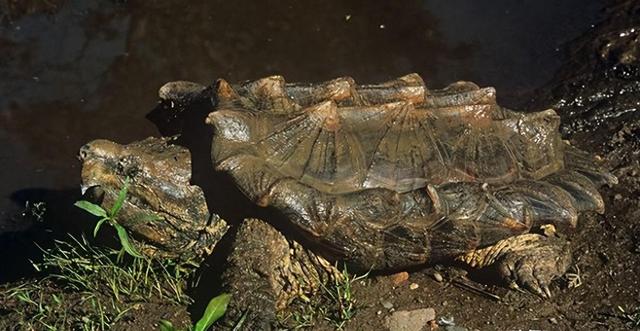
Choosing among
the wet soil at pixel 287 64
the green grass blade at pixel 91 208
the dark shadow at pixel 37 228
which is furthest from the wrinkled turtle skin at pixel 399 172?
the dark shadow at pixel 37 228

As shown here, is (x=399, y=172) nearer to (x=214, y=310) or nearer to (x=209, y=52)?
(x=214, y=310)

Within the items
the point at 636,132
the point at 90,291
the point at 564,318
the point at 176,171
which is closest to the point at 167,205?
the point at 176,171

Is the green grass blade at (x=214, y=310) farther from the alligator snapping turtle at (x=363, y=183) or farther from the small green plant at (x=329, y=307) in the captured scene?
the small green plant at (x=329, y=307)

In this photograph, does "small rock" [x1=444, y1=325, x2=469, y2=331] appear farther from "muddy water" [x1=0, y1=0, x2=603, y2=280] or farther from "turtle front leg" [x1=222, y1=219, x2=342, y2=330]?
"muddy water" [x1=0, y1=0, x2=603, y2=280]

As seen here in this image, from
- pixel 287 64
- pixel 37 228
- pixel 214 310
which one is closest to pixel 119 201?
pixel 214 310

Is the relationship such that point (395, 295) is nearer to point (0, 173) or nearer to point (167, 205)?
point (167, 205)

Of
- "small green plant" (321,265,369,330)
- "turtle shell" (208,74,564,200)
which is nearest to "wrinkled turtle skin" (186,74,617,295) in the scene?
"turtle shell" (208,74,564,200)

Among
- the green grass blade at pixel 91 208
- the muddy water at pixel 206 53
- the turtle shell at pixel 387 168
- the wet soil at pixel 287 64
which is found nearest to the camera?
the green grass blade at pixel 91 208
